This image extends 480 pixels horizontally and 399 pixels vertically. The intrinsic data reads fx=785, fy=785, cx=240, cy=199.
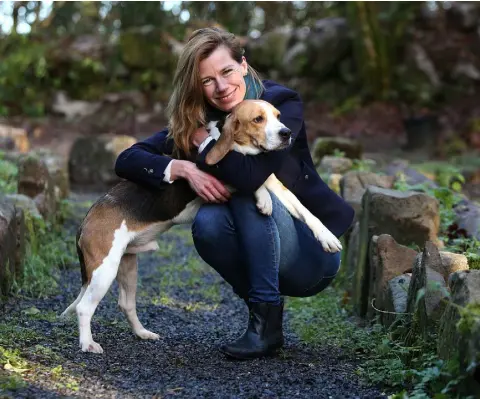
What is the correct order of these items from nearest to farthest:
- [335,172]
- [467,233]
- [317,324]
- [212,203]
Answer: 1. [212,203]
2. [317,324]
3. [467,233]
4. [335,172]

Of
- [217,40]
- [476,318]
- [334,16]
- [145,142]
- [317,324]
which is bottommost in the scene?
[317,324]

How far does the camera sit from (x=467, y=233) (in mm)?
5125

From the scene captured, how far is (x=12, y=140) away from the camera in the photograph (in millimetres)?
10750

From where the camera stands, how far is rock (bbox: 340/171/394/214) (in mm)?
6133

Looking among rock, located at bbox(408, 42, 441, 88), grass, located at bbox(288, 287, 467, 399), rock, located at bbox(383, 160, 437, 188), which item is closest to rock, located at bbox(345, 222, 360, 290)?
grass, located at bbox(288, 287, 467, 399)

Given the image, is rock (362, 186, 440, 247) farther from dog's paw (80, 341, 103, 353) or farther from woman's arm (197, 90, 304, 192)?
dog's paw (80, 341, 103, 353)

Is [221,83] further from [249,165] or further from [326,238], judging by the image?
[326,238]

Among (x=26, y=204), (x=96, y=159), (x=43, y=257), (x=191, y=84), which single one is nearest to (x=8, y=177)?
(x=26, y=204)

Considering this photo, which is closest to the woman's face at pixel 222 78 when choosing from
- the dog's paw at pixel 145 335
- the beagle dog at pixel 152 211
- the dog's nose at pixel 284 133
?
the beagle dog at pixel 152 211

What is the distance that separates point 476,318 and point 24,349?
6.68 ft

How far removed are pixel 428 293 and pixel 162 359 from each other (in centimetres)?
130

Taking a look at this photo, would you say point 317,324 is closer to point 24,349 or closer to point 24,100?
point 24,349

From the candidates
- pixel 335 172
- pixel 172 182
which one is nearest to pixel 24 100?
pixel 335 172

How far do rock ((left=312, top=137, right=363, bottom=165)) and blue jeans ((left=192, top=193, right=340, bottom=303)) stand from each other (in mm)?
4739
